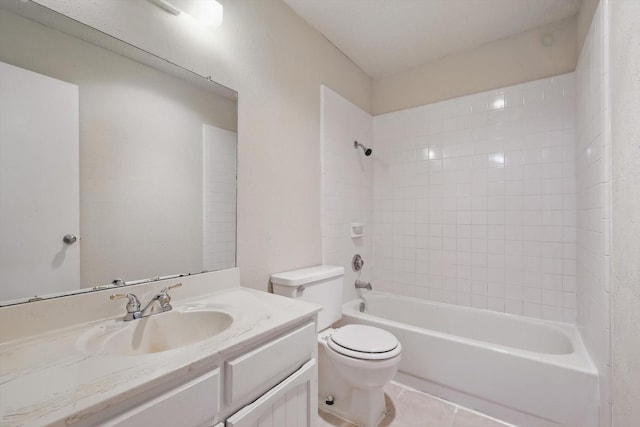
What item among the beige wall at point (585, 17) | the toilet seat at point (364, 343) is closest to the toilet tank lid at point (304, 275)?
the toilet seat at point (364, 343)

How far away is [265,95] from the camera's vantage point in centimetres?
163

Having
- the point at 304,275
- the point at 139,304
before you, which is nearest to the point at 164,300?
the point at 139,304

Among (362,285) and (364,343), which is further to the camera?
(362,285)

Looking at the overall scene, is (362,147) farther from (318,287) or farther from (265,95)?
(318,287)

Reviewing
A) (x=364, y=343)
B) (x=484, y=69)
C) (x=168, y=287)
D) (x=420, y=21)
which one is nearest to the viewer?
(x=168, y=287)

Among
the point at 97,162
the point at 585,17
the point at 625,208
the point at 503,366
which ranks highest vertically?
the point at 585,17

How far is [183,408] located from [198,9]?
4.82 ft

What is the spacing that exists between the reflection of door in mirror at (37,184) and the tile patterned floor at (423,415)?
4.88 feet

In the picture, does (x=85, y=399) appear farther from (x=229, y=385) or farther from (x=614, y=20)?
(x=614, y=20)

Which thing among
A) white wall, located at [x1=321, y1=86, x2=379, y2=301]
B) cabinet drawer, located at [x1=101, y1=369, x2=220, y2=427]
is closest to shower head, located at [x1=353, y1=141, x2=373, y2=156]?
white wall, located at [x1=321, y1=86, x2=379, y2=301]

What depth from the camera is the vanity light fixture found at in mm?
1157

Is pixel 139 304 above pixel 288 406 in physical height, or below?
above

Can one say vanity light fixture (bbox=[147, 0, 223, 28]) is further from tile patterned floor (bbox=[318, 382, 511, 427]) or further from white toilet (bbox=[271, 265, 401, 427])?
tile patterned floor (bbox=[318, 382, 511, 427])

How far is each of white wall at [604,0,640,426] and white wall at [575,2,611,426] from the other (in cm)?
6
